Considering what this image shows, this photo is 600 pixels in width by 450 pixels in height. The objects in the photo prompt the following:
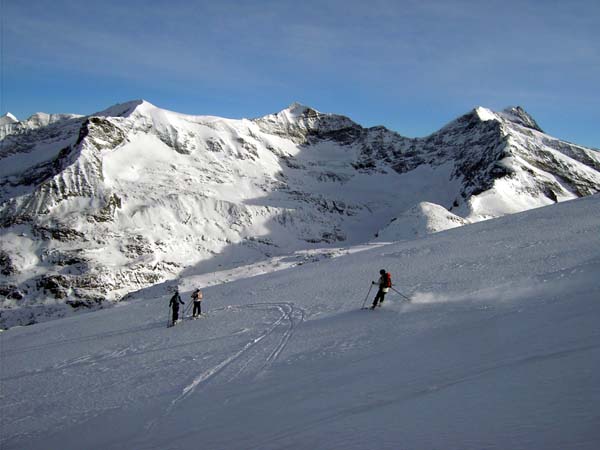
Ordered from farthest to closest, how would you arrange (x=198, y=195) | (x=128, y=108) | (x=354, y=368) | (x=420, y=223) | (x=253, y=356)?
1. (x=128, y=108)
2. (x=198, y=195)
3. (x=420, y=223)
4. (x=253, y=356)
5. (x=354, y=368)

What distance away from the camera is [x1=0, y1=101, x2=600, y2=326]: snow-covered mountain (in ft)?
375

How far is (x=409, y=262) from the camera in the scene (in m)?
27.1

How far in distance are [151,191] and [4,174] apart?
6852 cm

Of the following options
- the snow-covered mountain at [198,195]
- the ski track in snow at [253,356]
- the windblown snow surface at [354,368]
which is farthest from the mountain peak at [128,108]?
the ski track in snow at [253,356]

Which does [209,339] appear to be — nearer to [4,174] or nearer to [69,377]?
[69,377]

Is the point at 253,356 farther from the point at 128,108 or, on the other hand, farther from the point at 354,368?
the point at 128,108

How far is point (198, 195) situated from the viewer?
477 ft

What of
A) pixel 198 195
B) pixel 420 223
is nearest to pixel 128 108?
pixel 198 195

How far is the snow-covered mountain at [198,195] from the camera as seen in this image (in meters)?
114

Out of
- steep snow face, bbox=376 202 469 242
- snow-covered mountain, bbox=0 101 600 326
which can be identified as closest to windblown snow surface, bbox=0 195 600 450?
steep snow face, bbox=376 202 469 242

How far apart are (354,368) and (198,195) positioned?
138 m

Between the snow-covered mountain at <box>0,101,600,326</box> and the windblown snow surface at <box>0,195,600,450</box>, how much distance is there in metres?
82.0

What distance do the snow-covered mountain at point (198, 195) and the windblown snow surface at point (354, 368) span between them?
82.0 metres

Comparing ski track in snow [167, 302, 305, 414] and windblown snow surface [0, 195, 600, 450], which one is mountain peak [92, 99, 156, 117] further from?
ski track in snow [167, 302, 305, 414]
